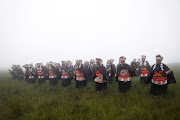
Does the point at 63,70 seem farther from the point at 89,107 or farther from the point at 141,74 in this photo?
the point at 141,74

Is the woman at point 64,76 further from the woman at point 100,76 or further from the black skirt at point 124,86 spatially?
the black skirt at point 124,86

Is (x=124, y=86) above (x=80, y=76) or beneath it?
beneath

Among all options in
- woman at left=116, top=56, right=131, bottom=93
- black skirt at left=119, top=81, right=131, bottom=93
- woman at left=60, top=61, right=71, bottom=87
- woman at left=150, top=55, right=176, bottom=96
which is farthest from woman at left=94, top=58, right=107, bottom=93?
woman at left=60, top=61, right=71, bottom=87

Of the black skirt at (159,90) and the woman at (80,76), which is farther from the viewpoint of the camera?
the woman at (80,76)

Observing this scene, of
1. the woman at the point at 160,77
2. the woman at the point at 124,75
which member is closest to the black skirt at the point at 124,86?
the woman at the point at 124,75

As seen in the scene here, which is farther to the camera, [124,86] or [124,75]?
[124,86]

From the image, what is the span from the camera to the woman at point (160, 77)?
14.6ft

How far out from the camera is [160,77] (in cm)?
450

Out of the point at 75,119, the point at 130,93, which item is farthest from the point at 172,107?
the point at 75,119

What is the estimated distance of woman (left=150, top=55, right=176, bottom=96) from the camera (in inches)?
175

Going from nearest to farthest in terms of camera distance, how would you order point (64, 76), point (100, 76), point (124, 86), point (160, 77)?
1. point (160, 77)
2. point (124, 86)
3. point (100, 76)
4. point (64, 76)

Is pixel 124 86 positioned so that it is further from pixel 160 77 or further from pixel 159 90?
pixel 160 77

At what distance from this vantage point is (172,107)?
3.74 metres

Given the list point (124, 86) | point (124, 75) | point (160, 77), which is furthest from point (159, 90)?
point (124, 75)
